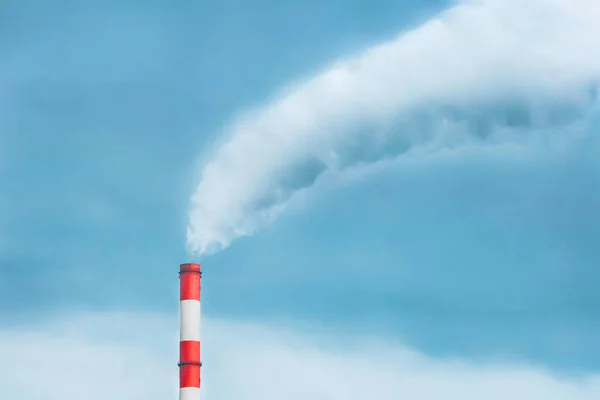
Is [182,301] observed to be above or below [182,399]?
above

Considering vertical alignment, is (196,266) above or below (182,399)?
above

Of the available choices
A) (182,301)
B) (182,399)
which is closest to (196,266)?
(182,301)

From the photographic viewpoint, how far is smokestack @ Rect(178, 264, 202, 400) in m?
37.2

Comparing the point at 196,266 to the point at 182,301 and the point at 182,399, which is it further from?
the point at 182,399

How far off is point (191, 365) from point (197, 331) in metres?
1.13

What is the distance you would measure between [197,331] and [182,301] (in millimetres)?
1036

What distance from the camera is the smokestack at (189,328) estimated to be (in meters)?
37.2

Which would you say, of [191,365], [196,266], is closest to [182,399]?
[191,365]

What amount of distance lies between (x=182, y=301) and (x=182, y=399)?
3.04 meters

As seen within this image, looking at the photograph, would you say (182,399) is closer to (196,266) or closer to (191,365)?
(191,365)

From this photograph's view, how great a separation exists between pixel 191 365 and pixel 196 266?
3077mm

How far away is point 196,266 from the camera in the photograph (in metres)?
38.3

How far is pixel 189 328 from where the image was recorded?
3791 cm

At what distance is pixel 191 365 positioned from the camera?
123 ft
